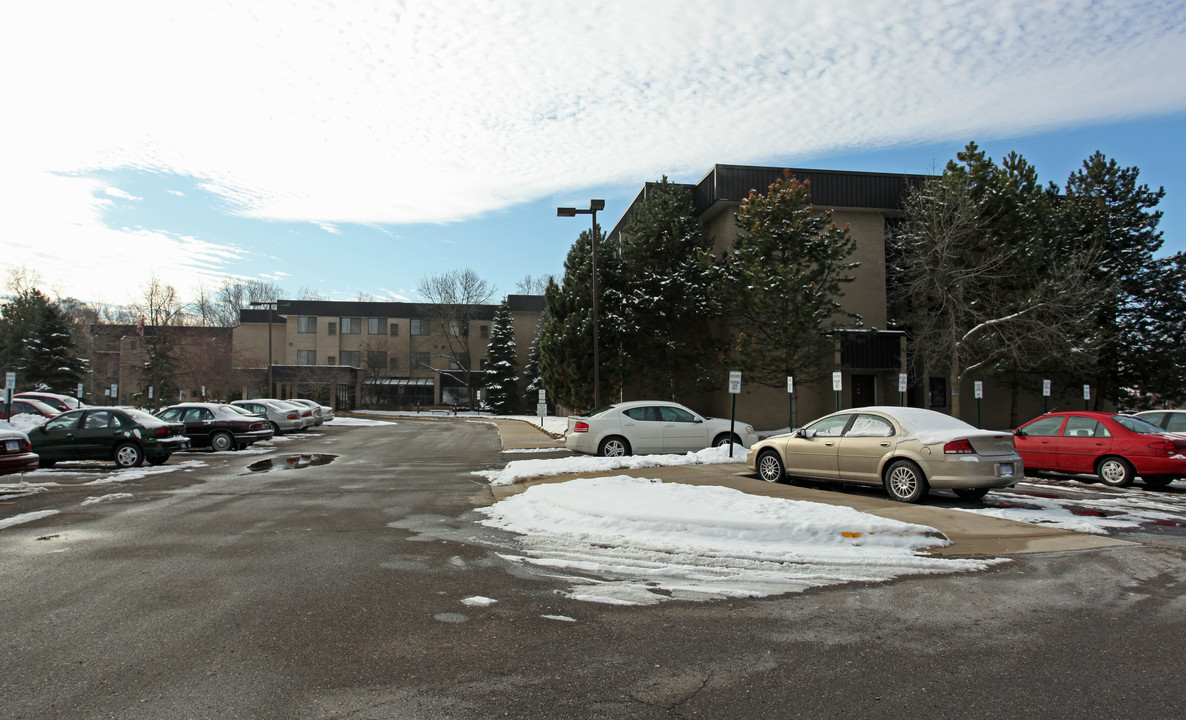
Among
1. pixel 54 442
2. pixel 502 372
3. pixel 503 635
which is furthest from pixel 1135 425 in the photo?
pixel 502 372

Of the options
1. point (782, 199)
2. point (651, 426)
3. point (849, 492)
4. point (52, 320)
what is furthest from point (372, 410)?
point (849, 492)

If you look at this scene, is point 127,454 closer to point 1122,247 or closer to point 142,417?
point 142,417

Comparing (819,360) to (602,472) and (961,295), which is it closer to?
(961,295)

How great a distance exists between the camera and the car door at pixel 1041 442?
1359 centimetres

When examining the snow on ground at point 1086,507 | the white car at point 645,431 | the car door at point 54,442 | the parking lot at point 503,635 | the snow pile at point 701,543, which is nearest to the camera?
the parking lot at point 503,635

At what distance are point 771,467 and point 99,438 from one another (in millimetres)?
14786

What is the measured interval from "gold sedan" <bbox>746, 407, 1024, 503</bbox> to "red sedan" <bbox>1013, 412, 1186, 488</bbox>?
3.79 meters

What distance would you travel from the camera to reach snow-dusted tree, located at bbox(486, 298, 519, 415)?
2243 inches

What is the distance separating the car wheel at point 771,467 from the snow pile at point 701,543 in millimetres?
2445

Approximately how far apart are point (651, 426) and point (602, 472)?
3.37 meters

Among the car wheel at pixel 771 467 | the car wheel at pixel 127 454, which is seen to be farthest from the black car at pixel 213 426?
the car wheel at pixel 771 467

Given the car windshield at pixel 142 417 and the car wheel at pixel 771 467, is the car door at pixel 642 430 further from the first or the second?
the car windshield at pixel 142 417

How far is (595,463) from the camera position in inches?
570

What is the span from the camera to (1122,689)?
3.82 meters
